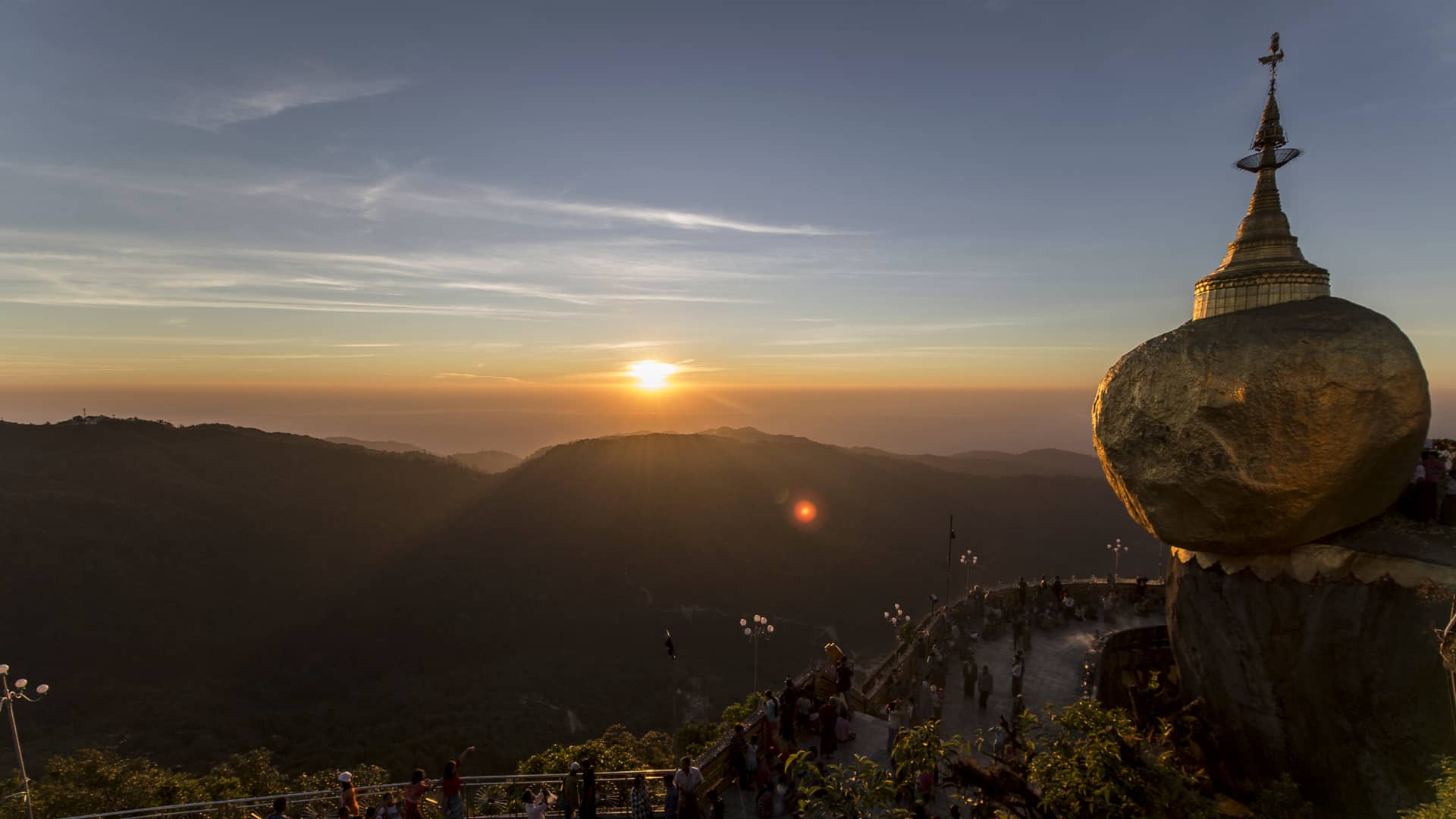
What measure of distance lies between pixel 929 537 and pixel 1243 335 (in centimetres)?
8384

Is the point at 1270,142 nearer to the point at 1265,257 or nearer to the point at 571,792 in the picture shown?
the point at 1265,257

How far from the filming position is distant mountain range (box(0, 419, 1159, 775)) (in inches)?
1567

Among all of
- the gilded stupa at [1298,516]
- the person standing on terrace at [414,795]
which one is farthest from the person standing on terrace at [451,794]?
the gilded stupa at [1298,516]

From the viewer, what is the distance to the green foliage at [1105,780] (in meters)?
6.77

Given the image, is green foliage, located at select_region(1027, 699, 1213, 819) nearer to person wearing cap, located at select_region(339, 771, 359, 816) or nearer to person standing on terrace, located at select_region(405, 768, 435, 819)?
person standing on terrace, located at select_region(405, 768, 435, 819)

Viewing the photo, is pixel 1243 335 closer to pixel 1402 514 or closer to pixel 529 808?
pixel 1402 514

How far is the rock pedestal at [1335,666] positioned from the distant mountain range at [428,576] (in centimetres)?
3277

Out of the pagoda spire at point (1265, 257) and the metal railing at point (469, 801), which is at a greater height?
the pagoda spire at point (1265, 257)

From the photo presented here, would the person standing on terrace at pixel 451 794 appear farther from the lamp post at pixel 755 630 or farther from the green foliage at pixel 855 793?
the lamp post at pixel 755 630

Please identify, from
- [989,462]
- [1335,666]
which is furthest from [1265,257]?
[989,462]

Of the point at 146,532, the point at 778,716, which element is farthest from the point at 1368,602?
the point at 146,532

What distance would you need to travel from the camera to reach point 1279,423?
35.7 ft

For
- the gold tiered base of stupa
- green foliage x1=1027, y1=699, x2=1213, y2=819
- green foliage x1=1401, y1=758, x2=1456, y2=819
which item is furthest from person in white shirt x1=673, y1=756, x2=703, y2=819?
the gold tiered base of stupa

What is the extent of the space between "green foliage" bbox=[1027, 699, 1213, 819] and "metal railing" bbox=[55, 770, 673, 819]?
6.49m
